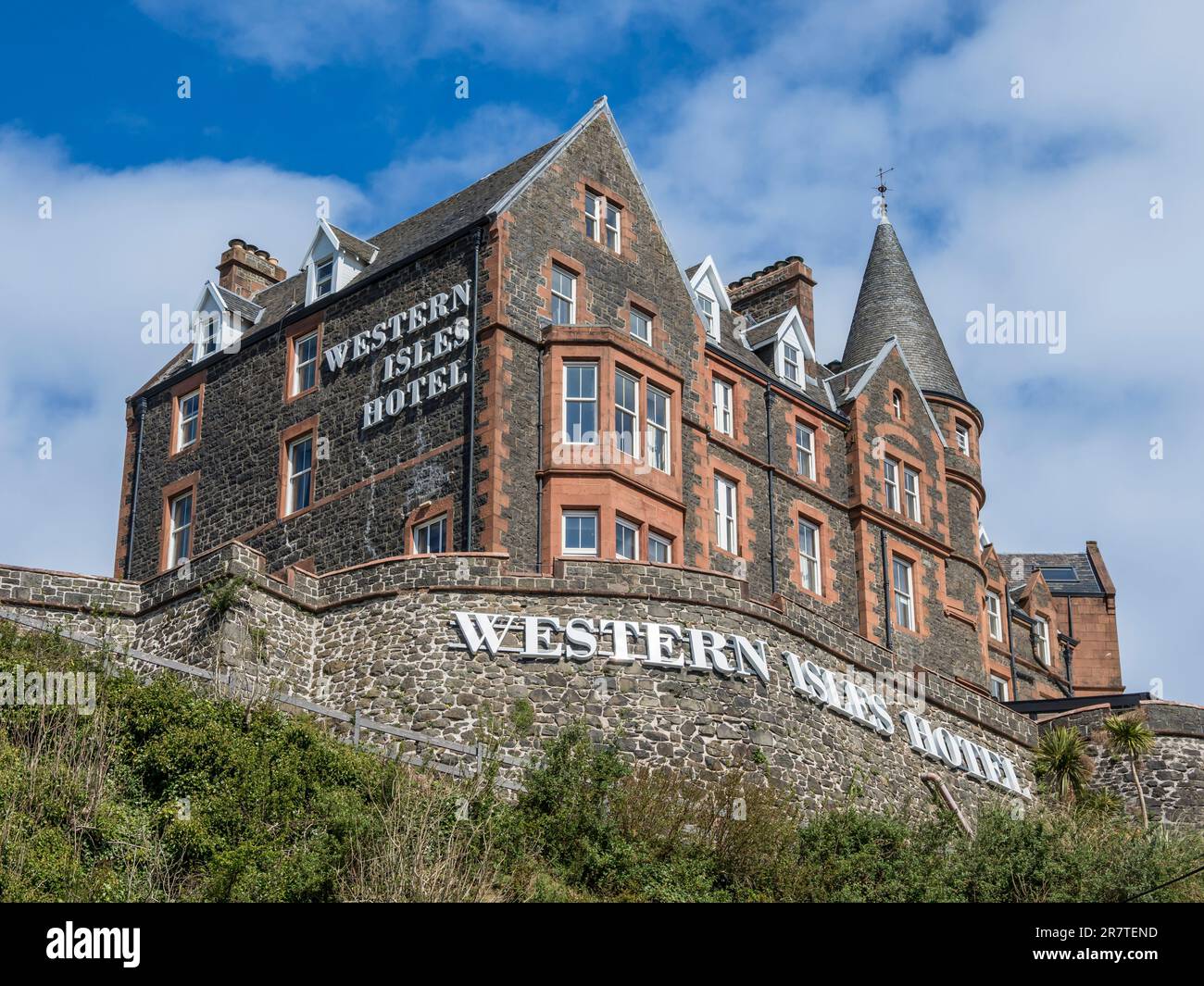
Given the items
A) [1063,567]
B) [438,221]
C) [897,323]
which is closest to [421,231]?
[438,221]

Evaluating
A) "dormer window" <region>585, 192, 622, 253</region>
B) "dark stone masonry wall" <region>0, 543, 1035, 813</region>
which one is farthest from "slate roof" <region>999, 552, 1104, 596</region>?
"dark stone masonry wall" <region>0, 543, 1035, 813</region>

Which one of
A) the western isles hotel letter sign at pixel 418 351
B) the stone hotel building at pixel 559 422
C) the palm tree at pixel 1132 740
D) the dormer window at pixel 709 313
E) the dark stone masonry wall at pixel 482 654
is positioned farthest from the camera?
the dormer window at pixel 709 313

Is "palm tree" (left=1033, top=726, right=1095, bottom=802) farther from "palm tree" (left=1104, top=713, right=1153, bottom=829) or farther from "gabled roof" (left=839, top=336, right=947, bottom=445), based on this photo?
"gabled roof" (left=839, top=336, right=947, bottom=445)

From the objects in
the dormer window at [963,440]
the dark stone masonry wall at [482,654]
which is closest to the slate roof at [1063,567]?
the dormer window at [963,440]

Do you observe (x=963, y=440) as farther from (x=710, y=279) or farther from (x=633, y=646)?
(x=633, y=646)

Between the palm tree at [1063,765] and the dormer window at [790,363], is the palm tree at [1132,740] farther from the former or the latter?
the dormer window at [790,363]

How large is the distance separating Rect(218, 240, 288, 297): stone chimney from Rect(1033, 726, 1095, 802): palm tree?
992 inches

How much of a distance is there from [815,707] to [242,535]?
15118mm

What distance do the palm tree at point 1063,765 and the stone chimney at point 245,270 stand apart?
992 inches

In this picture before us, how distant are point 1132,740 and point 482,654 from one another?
17.6 meters

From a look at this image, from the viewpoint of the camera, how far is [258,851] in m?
29.5

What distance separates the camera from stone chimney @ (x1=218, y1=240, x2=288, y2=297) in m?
55.6

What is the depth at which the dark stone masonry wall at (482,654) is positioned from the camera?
36812mm
